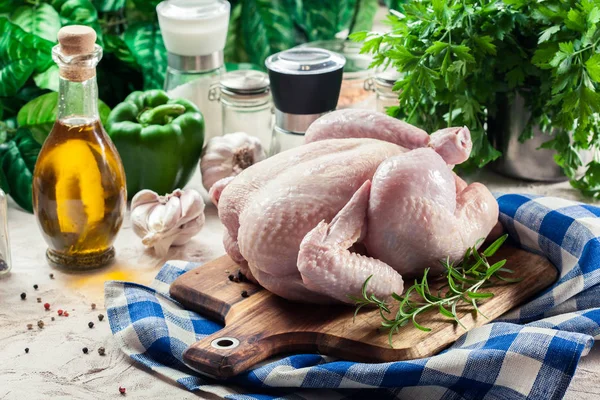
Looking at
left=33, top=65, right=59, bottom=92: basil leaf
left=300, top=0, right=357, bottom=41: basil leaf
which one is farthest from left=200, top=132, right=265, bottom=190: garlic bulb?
left=300, top=0, right=357, bottom=41: basil leaf

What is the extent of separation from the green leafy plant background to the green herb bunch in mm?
873

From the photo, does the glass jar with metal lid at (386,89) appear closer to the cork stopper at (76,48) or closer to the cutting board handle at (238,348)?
the cork stopper at (76,48)

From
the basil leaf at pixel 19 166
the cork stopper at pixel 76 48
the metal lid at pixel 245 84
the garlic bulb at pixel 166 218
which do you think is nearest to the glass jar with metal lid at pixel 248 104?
the metal lid at pixel 245 84

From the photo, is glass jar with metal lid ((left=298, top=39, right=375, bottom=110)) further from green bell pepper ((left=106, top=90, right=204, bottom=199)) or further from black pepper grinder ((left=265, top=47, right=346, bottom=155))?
green bell pepper ((left=106, top=90, right=204, bottom=199))

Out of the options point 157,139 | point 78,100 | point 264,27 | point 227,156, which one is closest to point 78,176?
point 78,100

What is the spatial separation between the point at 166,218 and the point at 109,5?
3.68 feet

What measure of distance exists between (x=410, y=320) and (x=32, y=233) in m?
1.04

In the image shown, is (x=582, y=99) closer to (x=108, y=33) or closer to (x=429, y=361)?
(x=429, y=361)

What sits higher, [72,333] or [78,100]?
[78,100]

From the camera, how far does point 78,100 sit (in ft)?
6.22

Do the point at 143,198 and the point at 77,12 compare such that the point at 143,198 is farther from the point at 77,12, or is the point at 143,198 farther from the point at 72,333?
the point at 77,12

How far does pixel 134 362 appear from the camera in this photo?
1653 millimetres

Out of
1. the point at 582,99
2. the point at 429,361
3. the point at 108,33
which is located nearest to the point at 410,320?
the point at 429,361

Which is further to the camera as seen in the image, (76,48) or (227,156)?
(227,156)
